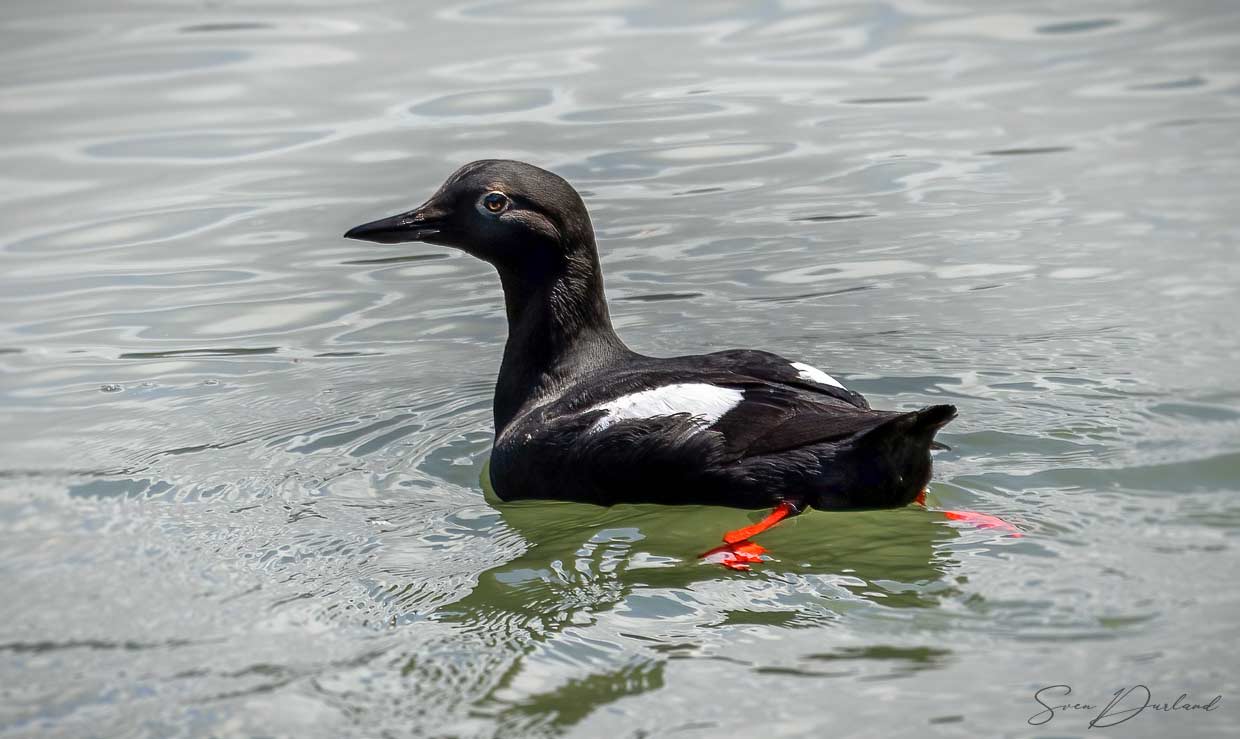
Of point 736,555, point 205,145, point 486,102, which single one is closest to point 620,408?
point 736,555

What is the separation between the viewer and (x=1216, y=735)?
3713 millimetres

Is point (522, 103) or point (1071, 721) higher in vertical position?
point (522, 103)

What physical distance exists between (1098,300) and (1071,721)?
4.16 m

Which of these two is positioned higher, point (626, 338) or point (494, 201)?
point (494, 201)

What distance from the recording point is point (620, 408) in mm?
5684

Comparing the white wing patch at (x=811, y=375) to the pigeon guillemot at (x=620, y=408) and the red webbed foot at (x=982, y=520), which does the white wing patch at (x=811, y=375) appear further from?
the red webbed foot at (x=982, y=520)

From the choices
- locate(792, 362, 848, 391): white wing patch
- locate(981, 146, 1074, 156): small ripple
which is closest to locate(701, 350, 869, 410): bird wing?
locate(792, 362, 848, 391): white wing patch

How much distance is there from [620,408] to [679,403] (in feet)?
0.77

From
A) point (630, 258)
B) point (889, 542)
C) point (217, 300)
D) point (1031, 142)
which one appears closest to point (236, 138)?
point (217, 300)

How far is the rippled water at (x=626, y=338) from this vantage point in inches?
169

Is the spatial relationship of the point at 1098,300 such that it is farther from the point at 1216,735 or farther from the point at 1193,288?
the point at 1216,735

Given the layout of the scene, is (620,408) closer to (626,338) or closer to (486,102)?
(626,338)
